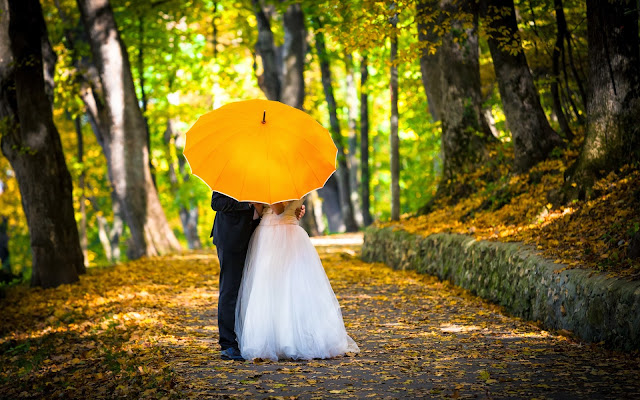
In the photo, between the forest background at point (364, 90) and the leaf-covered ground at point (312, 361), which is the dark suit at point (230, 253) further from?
the forest background at point (364, 90)

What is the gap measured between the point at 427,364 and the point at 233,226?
2090 mm

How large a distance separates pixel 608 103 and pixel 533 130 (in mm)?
2909

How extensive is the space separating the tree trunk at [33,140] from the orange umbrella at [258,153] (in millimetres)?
7632

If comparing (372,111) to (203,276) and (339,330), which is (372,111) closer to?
(203,276)

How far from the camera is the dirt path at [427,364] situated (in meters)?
5.21

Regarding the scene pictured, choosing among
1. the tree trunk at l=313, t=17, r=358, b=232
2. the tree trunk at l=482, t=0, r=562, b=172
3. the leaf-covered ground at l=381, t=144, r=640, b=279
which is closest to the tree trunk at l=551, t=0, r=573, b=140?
the tree trunk at l=482, t=0, r=562, b=172

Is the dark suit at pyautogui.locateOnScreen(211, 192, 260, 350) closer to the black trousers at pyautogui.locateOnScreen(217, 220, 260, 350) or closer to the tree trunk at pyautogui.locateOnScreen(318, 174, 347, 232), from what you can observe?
the black trousers at pyautogui.locateOnScreen(217, 220, 260, 350)

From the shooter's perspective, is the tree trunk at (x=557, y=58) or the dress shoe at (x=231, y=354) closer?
the dress shoe at (x=231, y=354)

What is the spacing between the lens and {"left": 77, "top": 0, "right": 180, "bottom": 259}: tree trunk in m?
17.7

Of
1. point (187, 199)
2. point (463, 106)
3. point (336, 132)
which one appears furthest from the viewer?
point (187, 199)

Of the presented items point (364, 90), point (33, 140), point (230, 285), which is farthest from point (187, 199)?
point (230, 285)

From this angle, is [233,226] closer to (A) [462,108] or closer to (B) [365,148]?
(A) [462,108]

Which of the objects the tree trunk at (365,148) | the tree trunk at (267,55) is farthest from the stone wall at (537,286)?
the tree trunk at (365,148)

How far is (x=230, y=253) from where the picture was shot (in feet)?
21.9
